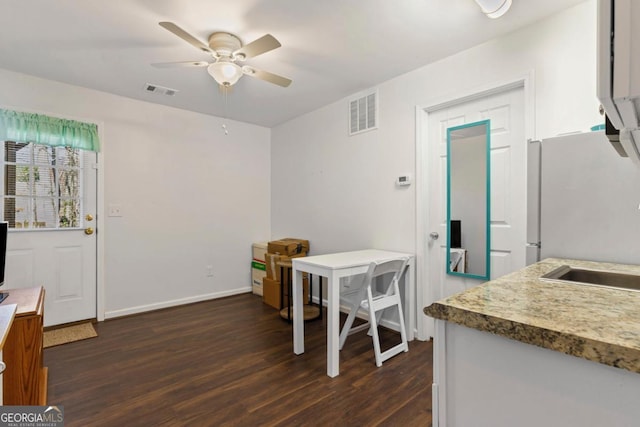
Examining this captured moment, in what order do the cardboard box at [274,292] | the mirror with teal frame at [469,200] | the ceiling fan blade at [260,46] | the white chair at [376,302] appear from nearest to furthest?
Result: the ceiling fan blade at [260,46]
the white chair at [376,302]
the mirror with teal frame at [469,200]
the cardboard box at [274,292]

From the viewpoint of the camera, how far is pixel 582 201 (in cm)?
158

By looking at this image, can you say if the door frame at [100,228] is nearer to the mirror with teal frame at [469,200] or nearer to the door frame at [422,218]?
the door frame at [422,218]

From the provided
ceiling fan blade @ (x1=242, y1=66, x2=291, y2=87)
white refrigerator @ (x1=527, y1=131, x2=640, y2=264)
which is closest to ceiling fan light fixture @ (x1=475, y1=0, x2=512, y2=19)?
white refrigerator @ (x1=527, y1=131, x2=640, y2=264)

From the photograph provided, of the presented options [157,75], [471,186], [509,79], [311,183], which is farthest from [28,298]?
[509,79]

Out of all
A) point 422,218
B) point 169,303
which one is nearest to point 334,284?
point 422,218

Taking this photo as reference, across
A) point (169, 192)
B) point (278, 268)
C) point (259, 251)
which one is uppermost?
point (169, 192)

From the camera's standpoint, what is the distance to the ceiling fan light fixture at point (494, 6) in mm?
1794

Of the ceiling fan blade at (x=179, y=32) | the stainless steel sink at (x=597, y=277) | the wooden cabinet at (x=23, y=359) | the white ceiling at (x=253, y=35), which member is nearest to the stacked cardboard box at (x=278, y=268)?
the white ceiling at (x=253, y=35)

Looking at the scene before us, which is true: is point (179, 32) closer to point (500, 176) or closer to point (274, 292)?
point (500, 176)

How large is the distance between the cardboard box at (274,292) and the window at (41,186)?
2084 millimetres

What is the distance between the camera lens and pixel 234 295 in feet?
13.9

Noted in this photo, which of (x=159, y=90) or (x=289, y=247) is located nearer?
(x=159, y=90)

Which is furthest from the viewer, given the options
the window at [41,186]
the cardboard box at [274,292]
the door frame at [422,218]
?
the cardboard box at [274,292]

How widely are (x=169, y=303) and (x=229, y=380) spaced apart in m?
1.98
